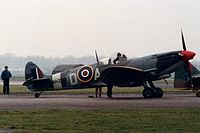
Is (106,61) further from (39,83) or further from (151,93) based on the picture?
(39,83)

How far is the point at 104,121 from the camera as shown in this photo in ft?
48.0

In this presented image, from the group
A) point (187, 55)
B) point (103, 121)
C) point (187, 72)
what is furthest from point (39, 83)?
point (103, 121)

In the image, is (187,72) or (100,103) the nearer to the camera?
(100,103)

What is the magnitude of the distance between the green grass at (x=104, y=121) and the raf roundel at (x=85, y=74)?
10823 millimetres

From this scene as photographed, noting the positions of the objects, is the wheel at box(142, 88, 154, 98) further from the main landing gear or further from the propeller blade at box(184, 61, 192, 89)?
the propeller blade at box(184, 61, 192, 89)

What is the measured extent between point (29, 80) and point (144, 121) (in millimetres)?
17619

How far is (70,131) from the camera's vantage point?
41.0ft

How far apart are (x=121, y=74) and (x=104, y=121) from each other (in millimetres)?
12725

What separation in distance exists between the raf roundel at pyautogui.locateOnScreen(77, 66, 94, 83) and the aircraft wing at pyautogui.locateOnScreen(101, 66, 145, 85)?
1062 mm

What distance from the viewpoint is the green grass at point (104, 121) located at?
12.9m

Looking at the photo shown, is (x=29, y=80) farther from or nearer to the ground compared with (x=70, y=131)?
farther from the ground

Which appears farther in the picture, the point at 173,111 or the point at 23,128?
the point at 173,111

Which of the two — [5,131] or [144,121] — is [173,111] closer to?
[144,121]

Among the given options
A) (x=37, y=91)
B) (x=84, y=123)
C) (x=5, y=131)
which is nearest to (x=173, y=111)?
(x=84, y=123)
